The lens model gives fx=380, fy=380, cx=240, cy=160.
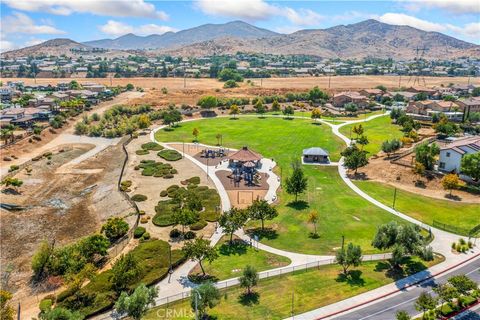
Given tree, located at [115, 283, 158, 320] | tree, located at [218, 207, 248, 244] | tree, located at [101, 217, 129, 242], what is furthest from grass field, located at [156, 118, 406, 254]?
tree, located at [115, 283, 158, 320]

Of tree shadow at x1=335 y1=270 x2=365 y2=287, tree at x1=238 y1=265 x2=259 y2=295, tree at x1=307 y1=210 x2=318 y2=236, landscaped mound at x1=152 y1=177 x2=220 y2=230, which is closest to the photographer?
tree at x1=238 y1=265 x2=259 y2=295

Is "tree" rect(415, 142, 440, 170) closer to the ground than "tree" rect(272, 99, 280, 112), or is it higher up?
closer to the ground

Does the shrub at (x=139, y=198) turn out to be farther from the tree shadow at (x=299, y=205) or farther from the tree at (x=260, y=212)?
the tree shadow at (x=299, y=205)

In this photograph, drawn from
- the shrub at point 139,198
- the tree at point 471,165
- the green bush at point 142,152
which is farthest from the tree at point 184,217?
the tree at point 471,165

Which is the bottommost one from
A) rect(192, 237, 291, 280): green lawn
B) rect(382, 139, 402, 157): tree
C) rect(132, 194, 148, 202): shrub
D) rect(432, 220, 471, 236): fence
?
rect(192, 237, 291, 280): green lawn

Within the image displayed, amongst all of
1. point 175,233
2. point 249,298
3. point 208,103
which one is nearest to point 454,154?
point 249,298

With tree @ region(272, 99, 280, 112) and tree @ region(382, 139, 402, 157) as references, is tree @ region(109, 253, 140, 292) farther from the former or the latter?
tree @ region(272, 99, 280, 112)

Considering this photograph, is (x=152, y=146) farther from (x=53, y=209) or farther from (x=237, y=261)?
(x=237, y=261)
